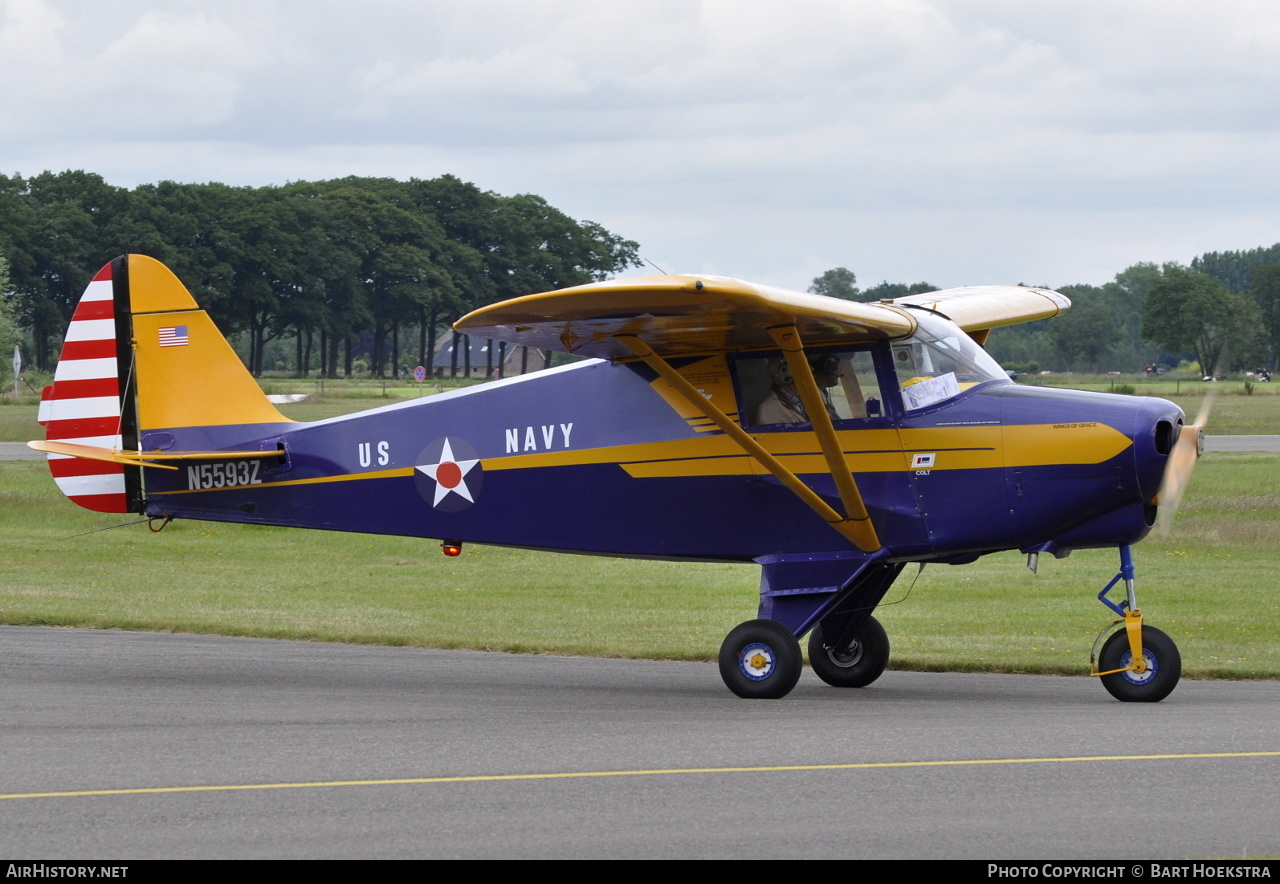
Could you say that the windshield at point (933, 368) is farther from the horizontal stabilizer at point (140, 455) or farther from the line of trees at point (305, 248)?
the line of trees at point (305, 248)

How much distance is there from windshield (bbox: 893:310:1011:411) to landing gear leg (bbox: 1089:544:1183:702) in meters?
1.75

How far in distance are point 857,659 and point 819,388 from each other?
264 cm

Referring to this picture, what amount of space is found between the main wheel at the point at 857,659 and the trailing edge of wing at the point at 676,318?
9.23 ft

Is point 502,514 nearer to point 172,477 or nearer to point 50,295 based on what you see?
point 172,477

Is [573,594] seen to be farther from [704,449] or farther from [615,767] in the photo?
[615,767]

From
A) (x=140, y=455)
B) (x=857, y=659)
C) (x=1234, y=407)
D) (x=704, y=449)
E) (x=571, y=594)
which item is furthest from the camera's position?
(x=1234, y=407)

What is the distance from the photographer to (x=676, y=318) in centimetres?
1057

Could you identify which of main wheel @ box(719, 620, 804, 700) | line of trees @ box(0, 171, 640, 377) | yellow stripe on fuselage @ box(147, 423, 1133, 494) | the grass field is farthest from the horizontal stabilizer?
line of trees @ box(0, 171, 640, 377)

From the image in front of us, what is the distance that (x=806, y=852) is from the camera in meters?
6.45

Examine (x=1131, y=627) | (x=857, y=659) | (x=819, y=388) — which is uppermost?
(x=819, y=388)

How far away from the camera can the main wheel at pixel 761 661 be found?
36.8 feet

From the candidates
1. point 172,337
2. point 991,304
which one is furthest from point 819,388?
point 172,337

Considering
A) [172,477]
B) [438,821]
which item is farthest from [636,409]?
[438,821]

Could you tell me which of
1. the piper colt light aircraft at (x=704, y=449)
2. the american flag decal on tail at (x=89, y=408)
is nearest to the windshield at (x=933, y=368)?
the piper colt light aircraft at (x=704, y=449)
